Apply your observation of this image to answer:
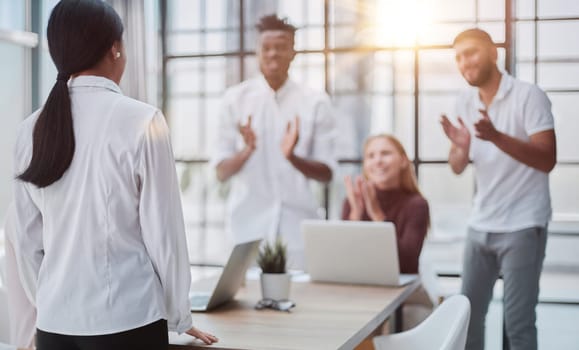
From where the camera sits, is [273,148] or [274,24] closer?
[274,24]

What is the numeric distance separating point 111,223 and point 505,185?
2458 mm

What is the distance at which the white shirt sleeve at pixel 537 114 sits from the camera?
3.75m

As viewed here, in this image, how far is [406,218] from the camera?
12.7 ft

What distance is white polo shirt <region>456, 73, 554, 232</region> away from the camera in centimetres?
378

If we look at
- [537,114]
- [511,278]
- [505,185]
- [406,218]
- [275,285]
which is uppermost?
[537,114]

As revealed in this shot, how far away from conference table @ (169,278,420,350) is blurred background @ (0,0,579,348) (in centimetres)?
166

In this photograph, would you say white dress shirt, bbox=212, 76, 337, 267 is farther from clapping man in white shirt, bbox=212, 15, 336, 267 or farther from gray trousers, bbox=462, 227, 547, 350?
gray trousers, bbox=462, 227, 547, 350

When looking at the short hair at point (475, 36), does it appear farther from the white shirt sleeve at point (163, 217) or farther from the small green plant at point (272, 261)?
the white shirt sleeve at point (163, 217)

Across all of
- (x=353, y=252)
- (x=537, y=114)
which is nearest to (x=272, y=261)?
(x=353, y=252)

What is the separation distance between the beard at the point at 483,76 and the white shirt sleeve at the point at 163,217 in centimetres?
233

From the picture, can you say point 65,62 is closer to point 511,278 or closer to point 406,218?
point 406,218

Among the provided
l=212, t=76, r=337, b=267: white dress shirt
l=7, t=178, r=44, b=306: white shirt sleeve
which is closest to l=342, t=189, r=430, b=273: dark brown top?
l=212, t=76, r=337, b=267: white dress shirt

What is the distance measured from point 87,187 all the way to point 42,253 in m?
0.33

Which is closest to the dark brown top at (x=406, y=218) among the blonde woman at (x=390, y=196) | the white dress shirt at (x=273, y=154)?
the blonde woman at (x=390, y=196)
